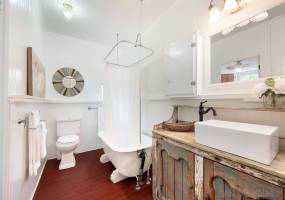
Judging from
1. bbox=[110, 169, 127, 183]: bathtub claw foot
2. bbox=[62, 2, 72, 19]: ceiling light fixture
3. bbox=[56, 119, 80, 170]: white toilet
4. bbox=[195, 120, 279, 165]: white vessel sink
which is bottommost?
bbox=[110, 169, 127, 183]: bathtub claw foot

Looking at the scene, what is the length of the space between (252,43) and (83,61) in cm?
318

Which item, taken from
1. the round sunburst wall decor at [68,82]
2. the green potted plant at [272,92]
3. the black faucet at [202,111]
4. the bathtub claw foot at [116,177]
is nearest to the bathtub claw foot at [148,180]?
the bathtub claw foot at [116,177]

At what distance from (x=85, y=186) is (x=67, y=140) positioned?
3.14 ft

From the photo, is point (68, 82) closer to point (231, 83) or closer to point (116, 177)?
point (116, 177)

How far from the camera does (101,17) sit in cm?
238

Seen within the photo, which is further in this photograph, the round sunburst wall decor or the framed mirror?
the round sunburst wall decor

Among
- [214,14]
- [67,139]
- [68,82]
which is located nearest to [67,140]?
[67,139]

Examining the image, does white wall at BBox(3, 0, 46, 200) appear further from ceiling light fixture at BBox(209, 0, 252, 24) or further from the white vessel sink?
ceiling light fixture at BBox(209, 0, 252, 24)

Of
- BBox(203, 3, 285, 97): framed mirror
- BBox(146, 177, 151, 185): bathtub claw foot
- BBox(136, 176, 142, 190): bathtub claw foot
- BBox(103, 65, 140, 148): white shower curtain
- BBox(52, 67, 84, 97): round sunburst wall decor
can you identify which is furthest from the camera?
BBox(52, 67, 84, 97): round sunburst wall decor

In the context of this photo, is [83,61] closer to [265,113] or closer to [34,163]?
[34,163]

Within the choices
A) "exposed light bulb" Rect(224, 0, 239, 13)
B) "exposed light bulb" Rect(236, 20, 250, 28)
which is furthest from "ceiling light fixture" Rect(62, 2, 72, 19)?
"exposed light bulb" Rect(236, 20, 250, 28)

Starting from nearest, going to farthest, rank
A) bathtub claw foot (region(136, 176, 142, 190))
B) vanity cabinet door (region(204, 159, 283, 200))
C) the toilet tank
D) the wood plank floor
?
vanity cabinet door (region(204, 159, 283, 200))
the wood plank floor
bathtub claw foot (region(136, 176, 142, 190))
the toilet tank

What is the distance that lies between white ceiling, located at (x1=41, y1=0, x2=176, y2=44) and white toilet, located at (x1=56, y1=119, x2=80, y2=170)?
1871 mm

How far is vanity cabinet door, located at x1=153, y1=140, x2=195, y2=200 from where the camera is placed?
1.04m
